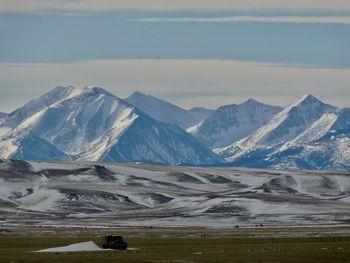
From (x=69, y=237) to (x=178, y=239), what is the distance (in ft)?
61.9

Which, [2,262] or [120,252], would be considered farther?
[120,252]

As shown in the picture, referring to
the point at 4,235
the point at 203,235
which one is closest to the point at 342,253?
the point at 203,235

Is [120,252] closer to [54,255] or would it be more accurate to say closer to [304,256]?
[54,255]

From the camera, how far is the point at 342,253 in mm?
135875

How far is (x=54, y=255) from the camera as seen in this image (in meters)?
139

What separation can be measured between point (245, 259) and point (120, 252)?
22.6 meters

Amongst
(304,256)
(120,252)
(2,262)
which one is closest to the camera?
(2,262)

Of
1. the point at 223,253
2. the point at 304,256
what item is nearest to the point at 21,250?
the point at 223,253

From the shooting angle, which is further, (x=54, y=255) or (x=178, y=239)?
(x=178, y=239)

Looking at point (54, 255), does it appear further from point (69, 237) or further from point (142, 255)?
point (69, 237)

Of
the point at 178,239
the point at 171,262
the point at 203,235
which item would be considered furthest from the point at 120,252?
the point at 203,235

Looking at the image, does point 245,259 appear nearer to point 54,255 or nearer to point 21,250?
point 54,255

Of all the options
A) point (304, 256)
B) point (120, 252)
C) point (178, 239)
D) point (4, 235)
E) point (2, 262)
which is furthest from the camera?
point (4, 235)

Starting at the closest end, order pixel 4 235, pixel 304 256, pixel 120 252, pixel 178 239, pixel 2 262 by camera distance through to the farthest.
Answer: pixel 2 262
pixel 304 256
pixel 120 252
pixel 178 239
pixel 4 235
